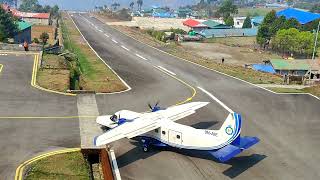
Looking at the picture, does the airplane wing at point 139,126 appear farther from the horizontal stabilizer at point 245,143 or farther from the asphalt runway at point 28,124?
the horizontal stabilizer at point 245,143

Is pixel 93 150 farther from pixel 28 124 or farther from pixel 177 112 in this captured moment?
A: pixel 28 124

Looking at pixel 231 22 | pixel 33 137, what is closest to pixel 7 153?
pixel 33 137

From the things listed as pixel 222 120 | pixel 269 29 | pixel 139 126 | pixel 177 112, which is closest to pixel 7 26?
pixel 222 120

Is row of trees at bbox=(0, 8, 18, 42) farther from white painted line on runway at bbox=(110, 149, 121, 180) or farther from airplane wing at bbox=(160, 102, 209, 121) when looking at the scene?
white painted line on runway at bbox=(110, 149, 121, 180)

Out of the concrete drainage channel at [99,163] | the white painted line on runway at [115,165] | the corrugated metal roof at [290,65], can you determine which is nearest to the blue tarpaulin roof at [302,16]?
the corrugated metal roof at [290,65]

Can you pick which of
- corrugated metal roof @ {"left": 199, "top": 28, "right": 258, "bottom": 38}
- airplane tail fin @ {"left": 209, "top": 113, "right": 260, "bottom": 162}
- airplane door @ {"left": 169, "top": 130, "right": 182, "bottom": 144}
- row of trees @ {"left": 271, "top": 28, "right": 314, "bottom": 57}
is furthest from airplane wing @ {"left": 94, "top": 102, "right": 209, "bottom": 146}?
corrugated metal roof @ {"left": 199, "top": 28, "right": 258, "bottom": 38}

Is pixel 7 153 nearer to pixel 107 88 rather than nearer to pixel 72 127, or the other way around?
pixel 72 127
